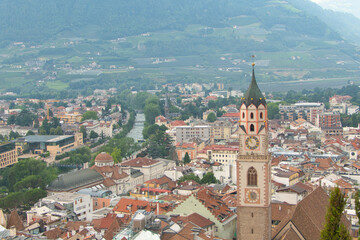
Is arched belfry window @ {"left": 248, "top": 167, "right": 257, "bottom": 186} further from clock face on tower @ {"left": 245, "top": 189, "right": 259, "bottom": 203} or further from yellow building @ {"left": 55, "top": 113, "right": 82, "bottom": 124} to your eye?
yellow building @ {"left": 55, "top": 113, "right": 82, "bottom": 124}

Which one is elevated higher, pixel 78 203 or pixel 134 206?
pixel 134 206

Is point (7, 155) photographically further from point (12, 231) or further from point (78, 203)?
point (12, 231)

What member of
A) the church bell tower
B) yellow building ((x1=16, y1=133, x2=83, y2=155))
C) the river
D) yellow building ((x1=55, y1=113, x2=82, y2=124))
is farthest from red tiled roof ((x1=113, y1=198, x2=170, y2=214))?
yellow building ((x1=55, y1=113, x2=82, y2=124))

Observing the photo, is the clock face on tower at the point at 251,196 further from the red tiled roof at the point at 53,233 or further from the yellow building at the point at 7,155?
the yellow building at the point at 7,155

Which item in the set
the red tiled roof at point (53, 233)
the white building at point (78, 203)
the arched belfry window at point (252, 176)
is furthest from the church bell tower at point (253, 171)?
the white building at point (78, 203)

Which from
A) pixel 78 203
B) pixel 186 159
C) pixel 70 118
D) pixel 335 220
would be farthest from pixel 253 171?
pixel 70 118

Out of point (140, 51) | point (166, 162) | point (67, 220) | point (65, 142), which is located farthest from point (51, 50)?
point (67, 220)
